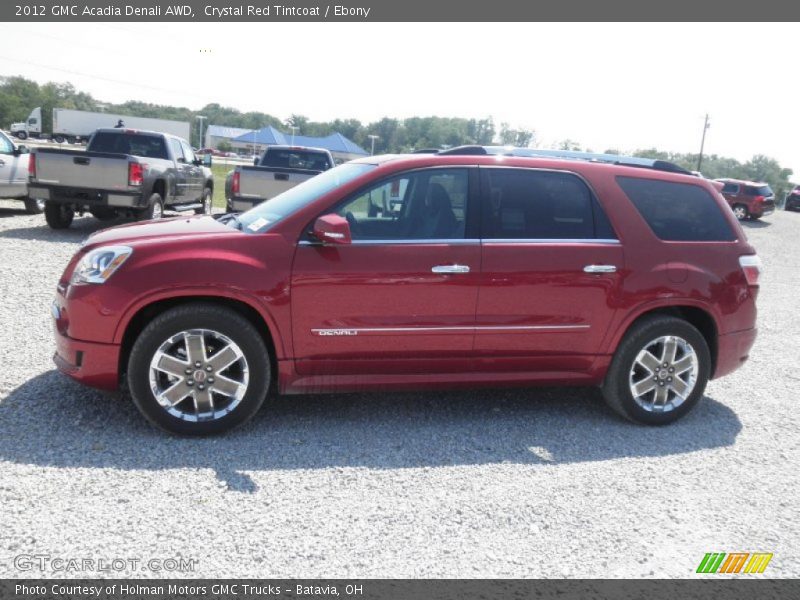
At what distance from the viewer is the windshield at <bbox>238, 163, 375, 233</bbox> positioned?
14.2ft

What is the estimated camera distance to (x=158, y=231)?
14.5 ft

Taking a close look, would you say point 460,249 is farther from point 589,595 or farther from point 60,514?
point 60,514

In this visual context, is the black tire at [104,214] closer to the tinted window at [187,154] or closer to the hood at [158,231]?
the tinted window at [187,154]

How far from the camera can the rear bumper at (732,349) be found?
196 inches

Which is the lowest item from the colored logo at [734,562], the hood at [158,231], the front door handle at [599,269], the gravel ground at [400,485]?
the colored logo at [734,562]

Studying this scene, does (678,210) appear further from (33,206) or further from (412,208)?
(33,206)

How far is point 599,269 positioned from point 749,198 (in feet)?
98.2

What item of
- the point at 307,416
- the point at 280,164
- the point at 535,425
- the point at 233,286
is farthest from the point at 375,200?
→ the point at 280,164

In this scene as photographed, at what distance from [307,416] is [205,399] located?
0.79m

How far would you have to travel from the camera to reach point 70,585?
264 cm

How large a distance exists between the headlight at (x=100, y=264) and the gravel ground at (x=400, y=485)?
92 cm

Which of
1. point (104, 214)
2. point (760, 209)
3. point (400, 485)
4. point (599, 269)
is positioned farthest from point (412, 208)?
point (760, 209)

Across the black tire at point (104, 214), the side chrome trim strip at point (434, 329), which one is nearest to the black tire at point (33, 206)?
the black tire at point (104, 214)

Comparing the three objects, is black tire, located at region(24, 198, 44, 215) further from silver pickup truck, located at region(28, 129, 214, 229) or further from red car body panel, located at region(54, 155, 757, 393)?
red car body panel, located at region(54, 155, 757, 393)
